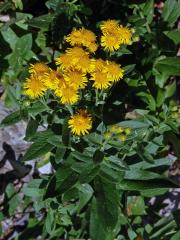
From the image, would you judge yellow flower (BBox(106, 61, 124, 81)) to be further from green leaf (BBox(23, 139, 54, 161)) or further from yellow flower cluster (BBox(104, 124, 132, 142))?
green leaf (BBox(23, 139, 54, 161))

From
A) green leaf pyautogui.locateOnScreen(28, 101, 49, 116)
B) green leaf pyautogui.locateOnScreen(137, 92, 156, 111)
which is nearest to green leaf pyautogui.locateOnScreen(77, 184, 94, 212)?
green leaf pyautogui.locateOnScreen(28, 101, 49, 116)

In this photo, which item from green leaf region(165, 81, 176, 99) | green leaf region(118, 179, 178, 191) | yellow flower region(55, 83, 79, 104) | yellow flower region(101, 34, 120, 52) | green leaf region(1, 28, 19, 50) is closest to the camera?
yellow flower region(55, 83, 79, 104)

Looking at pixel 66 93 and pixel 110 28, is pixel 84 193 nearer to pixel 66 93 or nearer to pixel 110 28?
pixel 66 93

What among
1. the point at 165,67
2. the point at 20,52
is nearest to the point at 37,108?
the point at 20,52

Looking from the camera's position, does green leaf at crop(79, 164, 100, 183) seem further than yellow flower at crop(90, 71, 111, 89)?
Yes

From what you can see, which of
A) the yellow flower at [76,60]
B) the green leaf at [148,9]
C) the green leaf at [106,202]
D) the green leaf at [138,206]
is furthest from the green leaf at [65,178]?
the green leaf at [148,9]

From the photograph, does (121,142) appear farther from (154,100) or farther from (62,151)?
(154,100)

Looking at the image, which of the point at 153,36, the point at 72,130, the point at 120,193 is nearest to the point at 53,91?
the point at 72,130

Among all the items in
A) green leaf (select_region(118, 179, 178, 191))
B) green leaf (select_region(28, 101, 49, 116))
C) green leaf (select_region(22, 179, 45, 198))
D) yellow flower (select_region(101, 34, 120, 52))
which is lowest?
green leaf (select_region(22, 179, 45, 198))
